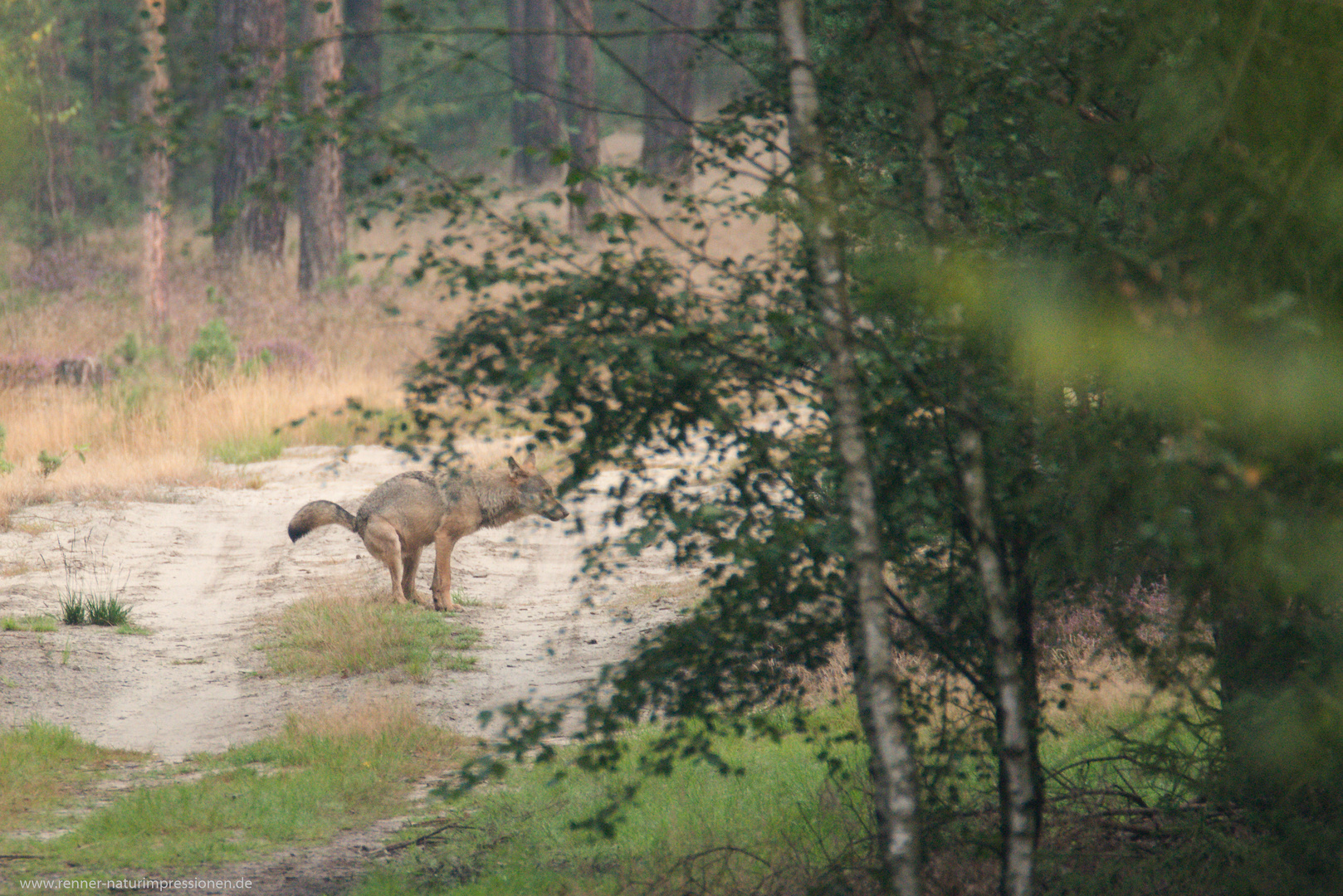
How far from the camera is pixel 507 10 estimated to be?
4162 centimetres

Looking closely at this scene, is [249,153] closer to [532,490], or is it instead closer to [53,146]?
[53,146]

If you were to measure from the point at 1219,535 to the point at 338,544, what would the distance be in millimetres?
11689

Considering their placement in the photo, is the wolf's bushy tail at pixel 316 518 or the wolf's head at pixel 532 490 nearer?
the wolf's bushy tail at pixel 316 518

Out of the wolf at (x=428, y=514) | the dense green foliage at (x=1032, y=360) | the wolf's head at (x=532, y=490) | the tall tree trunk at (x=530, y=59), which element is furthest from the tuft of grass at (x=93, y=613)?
the tall tree trunk at (x=530, y=59)

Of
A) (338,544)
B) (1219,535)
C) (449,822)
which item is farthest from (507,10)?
(1219,535)

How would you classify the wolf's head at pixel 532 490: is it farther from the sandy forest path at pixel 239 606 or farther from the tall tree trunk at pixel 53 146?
the tall tree trunk at pixel 53 146

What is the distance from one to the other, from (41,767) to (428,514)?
398cm

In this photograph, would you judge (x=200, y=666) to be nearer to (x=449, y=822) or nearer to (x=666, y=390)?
(x=449, y=822)

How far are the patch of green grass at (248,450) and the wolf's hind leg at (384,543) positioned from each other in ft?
18.4

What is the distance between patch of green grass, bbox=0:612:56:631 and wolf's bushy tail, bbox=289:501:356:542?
6.61 feet

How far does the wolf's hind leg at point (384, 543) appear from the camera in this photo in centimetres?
1040

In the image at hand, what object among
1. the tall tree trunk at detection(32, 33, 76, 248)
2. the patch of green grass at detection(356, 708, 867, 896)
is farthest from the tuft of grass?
the tall tree trunk at detection(32, 33, 76, 248)

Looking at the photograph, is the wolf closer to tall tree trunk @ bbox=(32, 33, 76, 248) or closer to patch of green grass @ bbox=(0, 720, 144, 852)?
patch of green grass @ bbox=(0, 720, 144, 852)

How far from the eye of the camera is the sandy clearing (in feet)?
28.1
